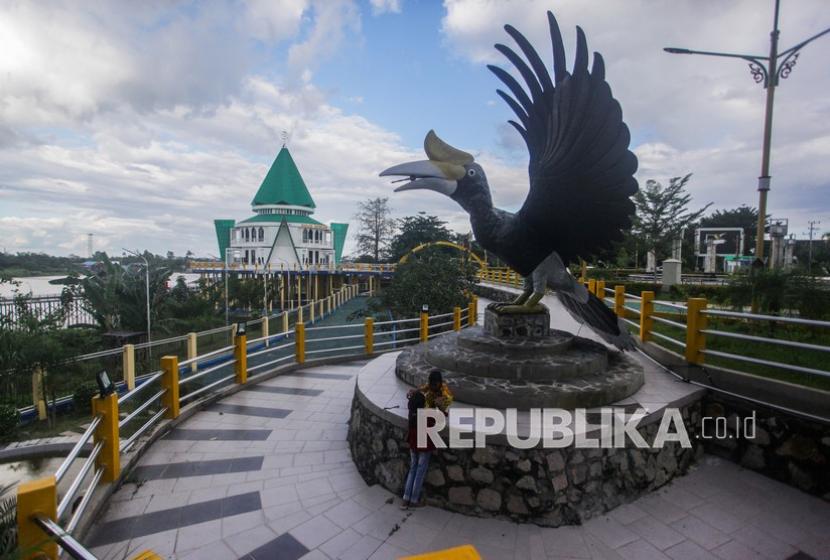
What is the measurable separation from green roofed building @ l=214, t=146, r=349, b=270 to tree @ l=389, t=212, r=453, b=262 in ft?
19.3

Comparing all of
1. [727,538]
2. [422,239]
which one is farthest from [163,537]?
[422,239]

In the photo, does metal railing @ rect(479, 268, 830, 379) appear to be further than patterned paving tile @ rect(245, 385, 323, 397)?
No

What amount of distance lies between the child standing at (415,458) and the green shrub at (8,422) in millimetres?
7033

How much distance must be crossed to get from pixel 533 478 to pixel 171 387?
460cm

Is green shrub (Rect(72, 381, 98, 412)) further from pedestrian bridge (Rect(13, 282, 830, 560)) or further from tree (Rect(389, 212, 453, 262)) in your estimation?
tree (Rect(389, 212, 453, 262))

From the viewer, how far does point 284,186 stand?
34344 millimetres

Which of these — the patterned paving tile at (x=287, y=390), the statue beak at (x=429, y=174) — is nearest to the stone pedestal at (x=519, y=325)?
the statue beak at (x=429, y=174)

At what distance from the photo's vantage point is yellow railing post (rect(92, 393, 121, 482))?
12.2 ft

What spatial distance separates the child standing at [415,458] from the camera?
12.1 ft

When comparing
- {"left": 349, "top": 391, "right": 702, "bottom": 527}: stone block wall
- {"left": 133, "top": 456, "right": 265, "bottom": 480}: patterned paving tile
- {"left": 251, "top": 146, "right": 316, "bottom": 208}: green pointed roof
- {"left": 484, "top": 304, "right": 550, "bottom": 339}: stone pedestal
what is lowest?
{"left": 133, "top": 456, "right": 265, "bottom": 480}: patterned paving tile

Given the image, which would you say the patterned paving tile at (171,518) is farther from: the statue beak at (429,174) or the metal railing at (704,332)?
the metal railing at (704,332)

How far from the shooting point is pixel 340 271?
102 feet

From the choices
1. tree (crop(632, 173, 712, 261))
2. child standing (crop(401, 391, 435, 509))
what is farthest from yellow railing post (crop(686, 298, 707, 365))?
tree (crop(632, 173, 712, 261))

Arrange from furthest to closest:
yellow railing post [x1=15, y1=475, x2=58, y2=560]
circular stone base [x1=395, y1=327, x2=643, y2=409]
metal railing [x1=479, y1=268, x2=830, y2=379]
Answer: circular stone base [x1=395, y1=327, x2=643, y2=409]
metal railing [x1=479, y1=268, x2=830, y2=379]
yellow railing post [x1=15, y1=475, x2=58, y2=560]
